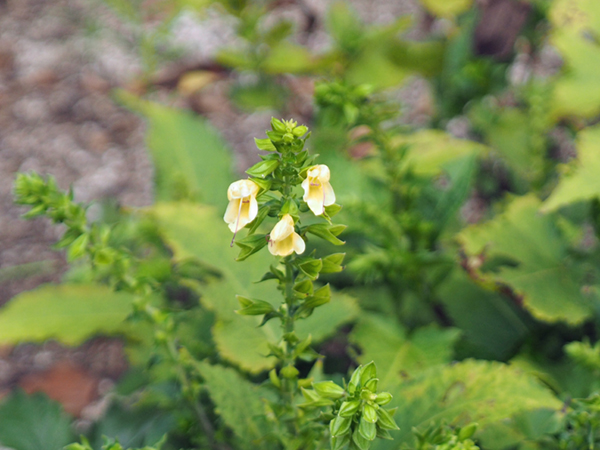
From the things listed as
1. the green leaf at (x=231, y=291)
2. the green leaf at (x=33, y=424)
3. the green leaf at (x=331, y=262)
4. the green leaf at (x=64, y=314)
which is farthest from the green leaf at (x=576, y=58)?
the green leaf at (x=33, y=424)

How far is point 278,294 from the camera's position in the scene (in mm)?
1201

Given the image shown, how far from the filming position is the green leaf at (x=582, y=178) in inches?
44.8

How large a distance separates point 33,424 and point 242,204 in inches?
34.5

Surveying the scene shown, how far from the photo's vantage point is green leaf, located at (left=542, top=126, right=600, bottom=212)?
1.14 m

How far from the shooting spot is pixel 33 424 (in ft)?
3.89

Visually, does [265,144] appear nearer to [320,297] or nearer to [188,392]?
[320,297]

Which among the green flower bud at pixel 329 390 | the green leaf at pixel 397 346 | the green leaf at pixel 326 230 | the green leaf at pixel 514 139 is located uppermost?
the green leaf at pixel 326 230

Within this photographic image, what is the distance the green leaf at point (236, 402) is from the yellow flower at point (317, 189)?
0.43 m

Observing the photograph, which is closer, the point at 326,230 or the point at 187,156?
the point at 326,230

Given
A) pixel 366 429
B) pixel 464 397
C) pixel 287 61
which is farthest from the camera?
pixel 287 61

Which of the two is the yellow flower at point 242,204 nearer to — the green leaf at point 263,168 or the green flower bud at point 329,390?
the green leaf at point 263,168

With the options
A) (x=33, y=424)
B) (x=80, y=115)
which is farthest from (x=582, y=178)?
(x=80, y=115)

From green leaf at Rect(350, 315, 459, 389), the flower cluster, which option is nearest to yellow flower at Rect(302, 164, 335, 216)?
the flower cluster

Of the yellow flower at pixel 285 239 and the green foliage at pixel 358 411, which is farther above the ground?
the yellow flower at pixel 285 239
